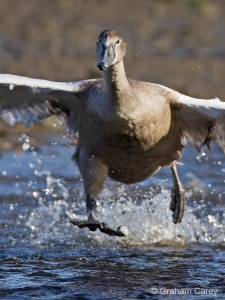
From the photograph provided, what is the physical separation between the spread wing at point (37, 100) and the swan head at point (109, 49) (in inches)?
35.0

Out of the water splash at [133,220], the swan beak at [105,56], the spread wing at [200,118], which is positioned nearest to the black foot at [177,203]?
the water splash at [133,220]

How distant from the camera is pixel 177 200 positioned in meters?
9.53

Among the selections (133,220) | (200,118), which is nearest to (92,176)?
(200,118)

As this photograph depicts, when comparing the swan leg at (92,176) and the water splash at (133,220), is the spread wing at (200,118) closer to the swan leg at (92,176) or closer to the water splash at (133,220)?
the swan leg at (92,176)

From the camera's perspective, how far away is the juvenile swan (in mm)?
7914

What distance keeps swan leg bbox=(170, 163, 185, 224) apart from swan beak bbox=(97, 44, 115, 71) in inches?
82.7

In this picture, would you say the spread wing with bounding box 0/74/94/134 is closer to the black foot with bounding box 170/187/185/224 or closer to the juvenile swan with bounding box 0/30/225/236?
the juvenile swan with bounding box 0/30/225/236

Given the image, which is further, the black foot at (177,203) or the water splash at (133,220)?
the black foot at (177,203)

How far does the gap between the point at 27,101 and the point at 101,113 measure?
108 centimetres

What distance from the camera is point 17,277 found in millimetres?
7828

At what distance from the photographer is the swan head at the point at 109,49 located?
7535 mm

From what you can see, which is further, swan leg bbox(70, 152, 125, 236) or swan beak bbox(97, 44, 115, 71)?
swan leg bbox(70, 152, 125, 236)

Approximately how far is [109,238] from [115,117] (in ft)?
5.54

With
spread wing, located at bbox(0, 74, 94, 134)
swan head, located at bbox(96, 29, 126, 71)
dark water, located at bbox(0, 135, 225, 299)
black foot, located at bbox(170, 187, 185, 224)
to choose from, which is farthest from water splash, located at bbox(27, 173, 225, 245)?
swan head, located at bbox(96, 29, 126, 71)
